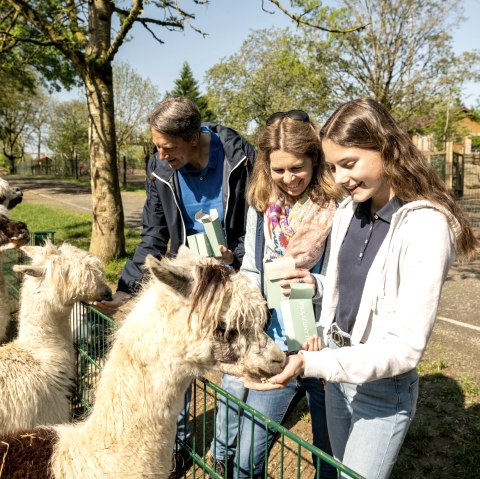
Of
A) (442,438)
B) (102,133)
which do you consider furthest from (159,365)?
(102,133)

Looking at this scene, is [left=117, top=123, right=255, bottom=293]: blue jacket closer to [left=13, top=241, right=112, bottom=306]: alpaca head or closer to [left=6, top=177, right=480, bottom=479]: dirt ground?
[left=13, top=241, right=112, bottom=306]: alpaca head

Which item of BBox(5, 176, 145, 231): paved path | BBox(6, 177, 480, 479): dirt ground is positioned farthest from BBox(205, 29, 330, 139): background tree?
BBox(6, 177, 480, 479): dirt ground

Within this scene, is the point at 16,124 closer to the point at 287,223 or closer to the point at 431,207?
the point at 287,223

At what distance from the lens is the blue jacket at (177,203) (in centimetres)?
300

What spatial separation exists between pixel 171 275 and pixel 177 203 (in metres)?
1.43

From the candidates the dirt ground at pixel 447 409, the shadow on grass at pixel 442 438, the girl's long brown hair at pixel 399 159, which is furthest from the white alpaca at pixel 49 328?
the shadow on grass at pixel 442 438

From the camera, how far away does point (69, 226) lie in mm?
13633

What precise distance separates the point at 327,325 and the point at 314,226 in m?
0.60

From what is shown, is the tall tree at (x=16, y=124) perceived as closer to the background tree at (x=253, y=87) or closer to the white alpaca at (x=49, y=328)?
the background tree at (x=253, y=87)

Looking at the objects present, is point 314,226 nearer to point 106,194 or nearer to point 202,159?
point 202,159

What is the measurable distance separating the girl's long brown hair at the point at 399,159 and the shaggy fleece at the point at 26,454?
1930 mm

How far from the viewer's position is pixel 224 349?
1.82m

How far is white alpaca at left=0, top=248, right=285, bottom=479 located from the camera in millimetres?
1788

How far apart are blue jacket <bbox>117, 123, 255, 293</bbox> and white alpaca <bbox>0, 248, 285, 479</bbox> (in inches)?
42.9
